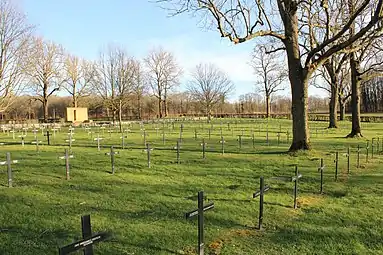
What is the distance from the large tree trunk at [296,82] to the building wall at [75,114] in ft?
135

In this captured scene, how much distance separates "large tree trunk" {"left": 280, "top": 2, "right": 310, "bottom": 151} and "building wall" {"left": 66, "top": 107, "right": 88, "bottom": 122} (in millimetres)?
41225

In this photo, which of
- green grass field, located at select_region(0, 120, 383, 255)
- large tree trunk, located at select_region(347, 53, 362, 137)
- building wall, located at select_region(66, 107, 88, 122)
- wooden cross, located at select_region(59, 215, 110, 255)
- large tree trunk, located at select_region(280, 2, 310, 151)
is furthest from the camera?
building wall, located at select_region(66, 107, 88, 122)

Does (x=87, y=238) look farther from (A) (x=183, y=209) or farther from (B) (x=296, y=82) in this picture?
(B) (x=296, y=82)

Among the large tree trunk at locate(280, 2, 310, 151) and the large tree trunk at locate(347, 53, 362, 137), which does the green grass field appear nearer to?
the large tree trunk at locate(280, 2, 310, 151)

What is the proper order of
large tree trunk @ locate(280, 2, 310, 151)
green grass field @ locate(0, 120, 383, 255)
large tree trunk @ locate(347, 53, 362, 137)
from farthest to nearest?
large tree trunk @ locate(347, 53, 362, 137) → large tree trunk @ locate(280, 2, 310, 151) → green grass field @ locate(0, 120, 383, 255)

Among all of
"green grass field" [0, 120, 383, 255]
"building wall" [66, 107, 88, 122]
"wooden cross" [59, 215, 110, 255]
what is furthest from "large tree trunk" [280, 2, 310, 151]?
"building wall" [66, 107, 88, 122]

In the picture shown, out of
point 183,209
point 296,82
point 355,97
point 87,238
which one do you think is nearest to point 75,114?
point 355,97

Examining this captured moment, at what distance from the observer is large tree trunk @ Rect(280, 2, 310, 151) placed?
16.1 m

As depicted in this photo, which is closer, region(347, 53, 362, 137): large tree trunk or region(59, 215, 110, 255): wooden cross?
region(59, 215, 110, 255): wooden cross

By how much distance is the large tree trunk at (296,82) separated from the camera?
1612 centimetres

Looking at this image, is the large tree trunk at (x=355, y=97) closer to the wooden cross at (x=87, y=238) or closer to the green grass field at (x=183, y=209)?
the green grass field at (x=183, y=209)

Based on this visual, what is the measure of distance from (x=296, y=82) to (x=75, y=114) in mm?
42123

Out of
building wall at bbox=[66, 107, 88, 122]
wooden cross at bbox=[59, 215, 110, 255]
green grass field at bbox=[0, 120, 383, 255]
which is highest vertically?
building wall at bbox=[66, 107, 88, 122]

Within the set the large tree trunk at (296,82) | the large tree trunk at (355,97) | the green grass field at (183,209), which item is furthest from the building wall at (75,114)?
the large tree trunk at (296,82)
